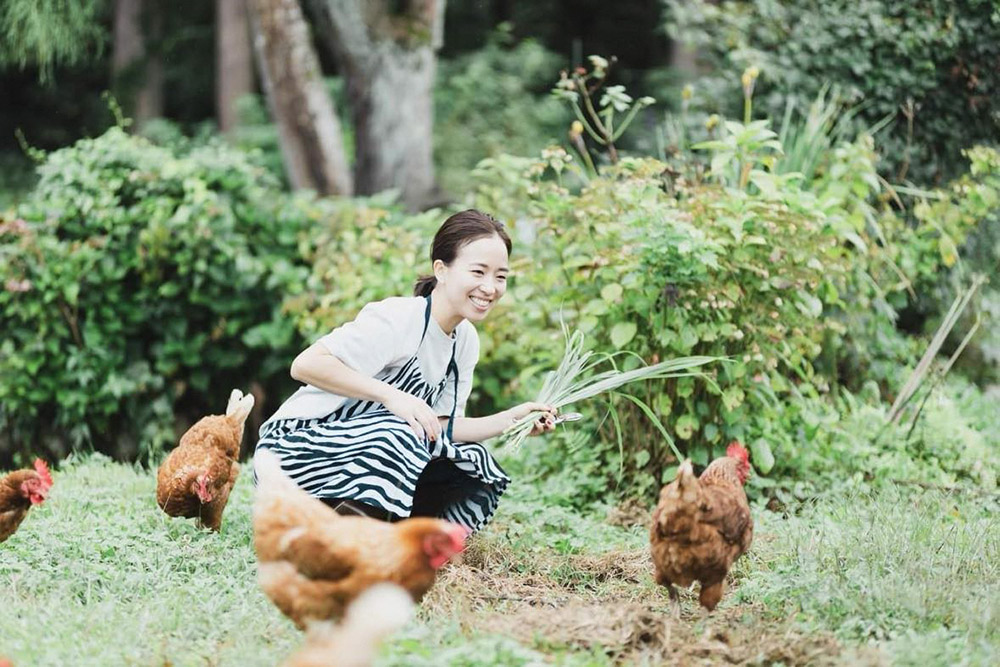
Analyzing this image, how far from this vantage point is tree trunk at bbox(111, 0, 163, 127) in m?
16.2

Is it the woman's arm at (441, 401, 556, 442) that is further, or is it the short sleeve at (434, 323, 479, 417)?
the short sleeve at (434, 323, 479, 417)

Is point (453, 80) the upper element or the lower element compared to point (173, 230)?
lower

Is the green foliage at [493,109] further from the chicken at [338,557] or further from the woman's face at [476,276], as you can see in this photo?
the chicken at [338,557]

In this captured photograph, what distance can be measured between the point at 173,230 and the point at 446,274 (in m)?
3.38

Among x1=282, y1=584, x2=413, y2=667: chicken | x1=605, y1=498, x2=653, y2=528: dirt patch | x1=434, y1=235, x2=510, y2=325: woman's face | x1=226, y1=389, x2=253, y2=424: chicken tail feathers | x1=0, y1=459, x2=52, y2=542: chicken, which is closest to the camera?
x1=282, y1=584, x2=413, y2=667: chicken

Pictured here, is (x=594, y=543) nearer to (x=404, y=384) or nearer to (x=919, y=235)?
(x=404, y=384)

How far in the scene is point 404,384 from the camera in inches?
156

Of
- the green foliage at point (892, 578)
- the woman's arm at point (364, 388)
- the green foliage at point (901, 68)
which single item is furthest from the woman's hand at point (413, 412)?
the green foliage at point (901, 68)

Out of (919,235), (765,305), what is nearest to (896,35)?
(919,235)

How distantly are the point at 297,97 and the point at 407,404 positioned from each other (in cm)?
640

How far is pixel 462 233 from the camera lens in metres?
3.85

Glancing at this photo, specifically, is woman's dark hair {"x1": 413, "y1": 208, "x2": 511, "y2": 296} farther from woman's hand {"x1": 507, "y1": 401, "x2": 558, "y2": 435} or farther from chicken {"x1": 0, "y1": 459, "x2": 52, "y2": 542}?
chicken {"x1": 0, "y1": 459, "x2": 52, "y2": 542}

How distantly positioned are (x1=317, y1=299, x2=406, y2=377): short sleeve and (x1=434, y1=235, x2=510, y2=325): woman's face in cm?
23

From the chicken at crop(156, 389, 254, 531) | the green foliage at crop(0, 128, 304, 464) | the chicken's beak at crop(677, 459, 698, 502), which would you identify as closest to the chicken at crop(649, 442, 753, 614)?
the chicken's beak at crop(677, 459, 698, 502)
